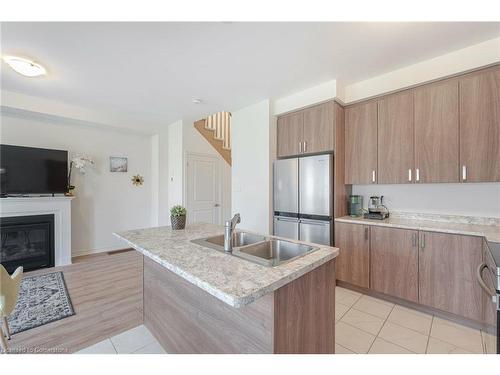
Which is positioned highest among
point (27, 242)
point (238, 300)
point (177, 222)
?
point (177, 222)

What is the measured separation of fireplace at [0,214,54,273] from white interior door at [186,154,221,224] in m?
2.11

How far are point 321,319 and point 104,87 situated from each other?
3.40m

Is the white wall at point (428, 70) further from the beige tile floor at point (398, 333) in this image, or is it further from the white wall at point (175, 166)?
the white wall at point (175, 166)

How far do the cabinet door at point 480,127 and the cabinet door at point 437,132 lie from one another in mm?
59

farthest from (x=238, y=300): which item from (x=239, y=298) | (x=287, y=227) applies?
(x=287, y=227)

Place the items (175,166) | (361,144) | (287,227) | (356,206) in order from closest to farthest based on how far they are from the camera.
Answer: (361,144), (356,206), (287,227), (175,166)

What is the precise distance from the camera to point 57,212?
3484 mm

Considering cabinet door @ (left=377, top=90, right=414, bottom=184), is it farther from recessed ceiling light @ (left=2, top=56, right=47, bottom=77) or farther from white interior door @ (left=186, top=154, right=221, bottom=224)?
recessed ceiling light @ (left=2, top=56, right=47, bottom=77)

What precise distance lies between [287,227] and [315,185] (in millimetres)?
691

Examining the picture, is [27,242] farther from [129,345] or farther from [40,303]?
[129,345]

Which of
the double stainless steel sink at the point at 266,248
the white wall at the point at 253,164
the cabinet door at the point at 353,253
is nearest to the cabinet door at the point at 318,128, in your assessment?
the white wall at the point at 253,164

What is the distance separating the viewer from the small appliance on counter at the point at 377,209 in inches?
104

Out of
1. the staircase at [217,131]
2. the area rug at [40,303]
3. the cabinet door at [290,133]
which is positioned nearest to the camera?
the area rug at [40,303]
